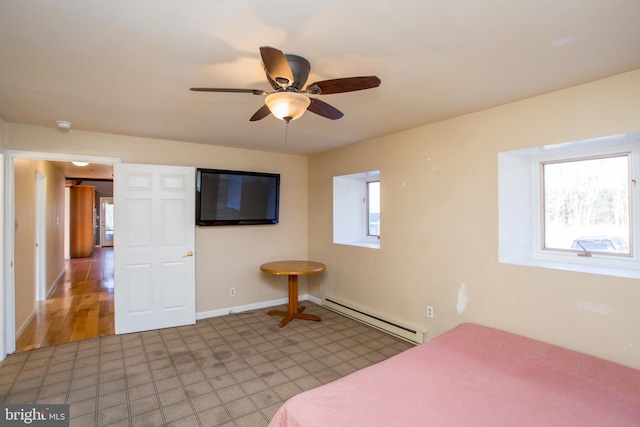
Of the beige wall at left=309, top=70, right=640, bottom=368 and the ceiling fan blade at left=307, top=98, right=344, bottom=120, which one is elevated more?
the ceiling fan blade at left=307, top=98, right=344, bottom=120

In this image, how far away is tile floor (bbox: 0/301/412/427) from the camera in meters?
2.18

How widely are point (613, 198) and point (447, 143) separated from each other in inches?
49.3

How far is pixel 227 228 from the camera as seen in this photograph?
426 cm

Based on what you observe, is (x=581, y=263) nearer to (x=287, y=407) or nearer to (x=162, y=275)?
(x=287, y=407)

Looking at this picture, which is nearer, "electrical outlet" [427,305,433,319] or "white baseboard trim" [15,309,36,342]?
"electrical outlet" [427,305,433,319]

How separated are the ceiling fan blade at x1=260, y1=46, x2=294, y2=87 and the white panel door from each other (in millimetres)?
2654

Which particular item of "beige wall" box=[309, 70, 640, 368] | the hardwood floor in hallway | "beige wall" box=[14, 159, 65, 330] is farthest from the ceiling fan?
the hardwood floor in hallway

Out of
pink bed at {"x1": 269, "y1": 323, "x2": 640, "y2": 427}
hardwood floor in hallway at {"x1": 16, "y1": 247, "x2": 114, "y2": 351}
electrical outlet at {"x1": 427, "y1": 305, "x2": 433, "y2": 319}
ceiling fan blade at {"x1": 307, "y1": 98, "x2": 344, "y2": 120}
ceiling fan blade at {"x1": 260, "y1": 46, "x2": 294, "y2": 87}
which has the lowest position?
hardwood floor in hallway at {"x1": 16, "y1": 247, "x2": 114, "y2": 351}

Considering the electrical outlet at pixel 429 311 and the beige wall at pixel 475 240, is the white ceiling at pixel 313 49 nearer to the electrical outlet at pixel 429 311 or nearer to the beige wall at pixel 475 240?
the beige wall at pixel 475 240

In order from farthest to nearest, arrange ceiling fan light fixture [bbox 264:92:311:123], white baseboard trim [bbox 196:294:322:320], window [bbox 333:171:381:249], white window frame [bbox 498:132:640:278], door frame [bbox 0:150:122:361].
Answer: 1. window [bbox 333:171:381:249]
2. white baseboard trim [bbox 196:294:322:320]
3. door frame [bbox 0:150:122:361]
4. white window frame [bbox 498:132:640:278]
5. ceiling fan light fixture [bbox 264:92:311:123]

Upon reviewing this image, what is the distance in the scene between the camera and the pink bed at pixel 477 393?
142cm

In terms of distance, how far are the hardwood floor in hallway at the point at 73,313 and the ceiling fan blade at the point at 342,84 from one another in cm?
361

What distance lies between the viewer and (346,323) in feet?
12.7

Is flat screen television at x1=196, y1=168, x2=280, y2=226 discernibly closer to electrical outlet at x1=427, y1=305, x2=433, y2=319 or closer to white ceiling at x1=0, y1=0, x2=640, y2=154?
white ceiling at x1=0, y1=0, x2=640, y2=154
